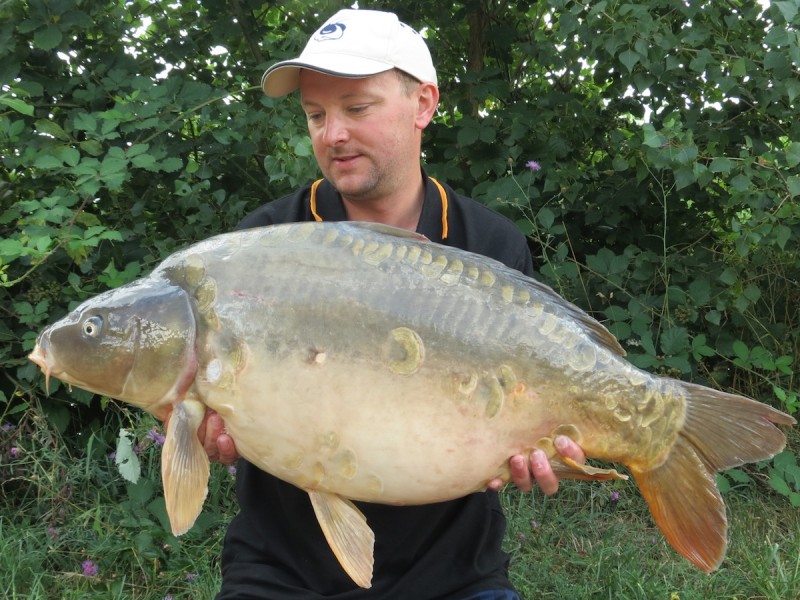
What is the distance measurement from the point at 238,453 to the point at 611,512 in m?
1.62

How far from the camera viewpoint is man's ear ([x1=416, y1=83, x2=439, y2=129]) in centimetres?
169

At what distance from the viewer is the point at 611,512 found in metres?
2.63

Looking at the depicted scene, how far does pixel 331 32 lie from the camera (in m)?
1.62

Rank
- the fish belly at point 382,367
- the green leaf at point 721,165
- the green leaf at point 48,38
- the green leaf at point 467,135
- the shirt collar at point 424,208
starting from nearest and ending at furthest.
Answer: the fish belly at point 382,367
the shirt collar at point 424,208
the green leaf at point 721,165
the green leaf at point 48,38
the green leaf at point 467,135

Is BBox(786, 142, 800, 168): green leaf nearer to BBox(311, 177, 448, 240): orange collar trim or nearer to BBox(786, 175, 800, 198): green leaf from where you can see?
BBox(786, 175, 800, 198): green leaf

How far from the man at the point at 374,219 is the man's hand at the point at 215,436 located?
5cm

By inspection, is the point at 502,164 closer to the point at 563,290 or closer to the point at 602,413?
the point at 563,290

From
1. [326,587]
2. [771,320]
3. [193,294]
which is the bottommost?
[771,320]

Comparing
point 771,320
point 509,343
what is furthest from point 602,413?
point 771,320

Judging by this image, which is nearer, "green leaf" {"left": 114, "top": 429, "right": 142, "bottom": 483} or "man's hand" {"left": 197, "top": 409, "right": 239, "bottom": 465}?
"man's hand" {"left": 197, "top": 409, "right": 239, "bottom": 465}

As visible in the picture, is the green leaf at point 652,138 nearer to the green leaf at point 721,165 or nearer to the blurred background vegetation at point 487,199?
the blurred background vegetation at point 487,199

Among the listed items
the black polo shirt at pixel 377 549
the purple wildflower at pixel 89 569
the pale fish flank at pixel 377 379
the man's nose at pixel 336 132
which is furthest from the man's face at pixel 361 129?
the purple wildflower at pixel 89 569

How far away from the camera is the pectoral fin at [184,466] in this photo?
1288 mm

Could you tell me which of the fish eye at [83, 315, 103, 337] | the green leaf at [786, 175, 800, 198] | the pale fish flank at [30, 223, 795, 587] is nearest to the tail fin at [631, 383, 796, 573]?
the pale fish flank at [30, 223, 795, 587]
